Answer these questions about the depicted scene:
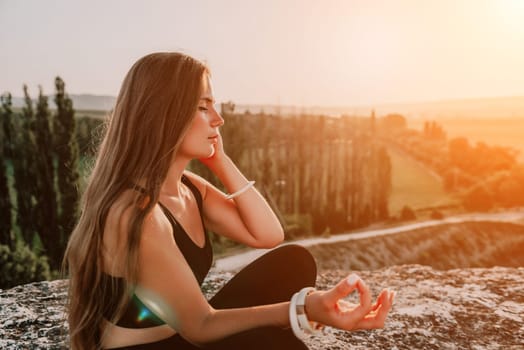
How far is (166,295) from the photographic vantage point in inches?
56.9

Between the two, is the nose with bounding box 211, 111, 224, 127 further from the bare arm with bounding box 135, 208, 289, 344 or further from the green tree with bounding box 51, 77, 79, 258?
the green tree with bounding box 51, 77, 79, 258

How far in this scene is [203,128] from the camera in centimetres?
168

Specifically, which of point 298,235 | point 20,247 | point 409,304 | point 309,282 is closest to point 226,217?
point 309,282

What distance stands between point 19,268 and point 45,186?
19.1 ft

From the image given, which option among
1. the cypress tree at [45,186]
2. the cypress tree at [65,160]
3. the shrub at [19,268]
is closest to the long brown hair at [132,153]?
the shrub at [19,268]

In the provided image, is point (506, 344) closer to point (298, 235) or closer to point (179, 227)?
point (179, 227)

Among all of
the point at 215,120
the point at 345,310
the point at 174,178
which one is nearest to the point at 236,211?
the point at 174,178

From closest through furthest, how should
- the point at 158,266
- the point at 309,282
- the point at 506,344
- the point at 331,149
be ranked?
the point at 158,266 < the point at 309,282 < the point at 506,344 < the point at 331,149

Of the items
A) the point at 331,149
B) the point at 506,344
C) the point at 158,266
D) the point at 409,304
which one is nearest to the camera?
the point at 158,266

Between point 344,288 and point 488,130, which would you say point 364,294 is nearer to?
point 344,288

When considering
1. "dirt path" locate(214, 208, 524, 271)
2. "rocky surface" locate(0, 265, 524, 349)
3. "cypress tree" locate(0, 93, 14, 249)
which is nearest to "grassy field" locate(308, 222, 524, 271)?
"dirt path" locate(214, 208, 524, 271)

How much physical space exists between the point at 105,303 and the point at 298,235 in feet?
72.5

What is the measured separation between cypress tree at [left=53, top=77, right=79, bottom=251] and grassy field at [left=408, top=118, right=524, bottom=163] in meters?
22.6

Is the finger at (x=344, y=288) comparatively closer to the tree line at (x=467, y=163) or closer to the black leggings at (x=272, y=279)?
the black leggings at (x=272, y=279)
